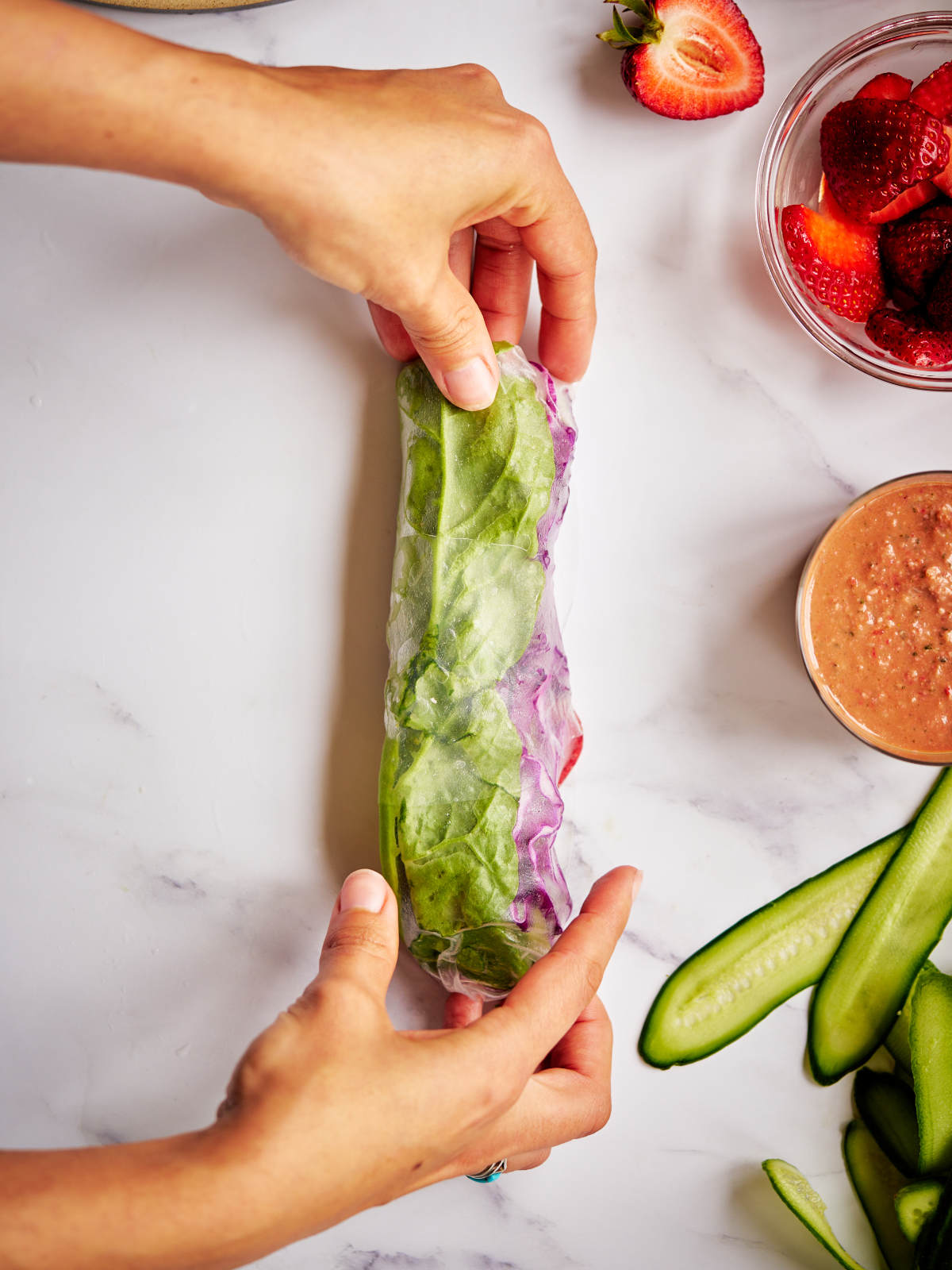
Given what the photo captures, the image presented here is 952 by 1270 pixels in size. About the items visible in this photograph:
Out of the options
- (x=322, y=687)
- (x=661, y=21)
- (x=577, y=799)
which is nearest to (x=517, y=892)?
(x=577, y=799)

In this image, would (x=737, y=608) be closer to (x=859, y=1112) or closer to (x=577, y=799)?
(x=577, y=799)

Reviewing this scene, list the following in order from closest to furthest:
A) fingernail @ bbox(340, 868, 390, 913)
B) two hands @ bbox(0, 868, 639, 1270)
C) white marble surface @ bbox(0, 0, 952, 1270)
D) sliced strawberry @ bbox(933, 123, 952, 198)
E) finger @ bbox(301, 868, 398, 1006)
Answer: two hands @ bbox(0, 868, 639, 1270) → finger @ bbox(301, 868, 398, 1006) → fingernail @ bbox(340, 868, 390, 913) → sliced strawberry @ bbox(933, 123, 952, 198) → white marble surface @ bbox(0, 0, 952, 1270)

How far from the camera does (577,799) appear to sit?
122 cm

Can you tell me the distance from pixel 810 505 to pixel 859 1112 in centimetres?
80

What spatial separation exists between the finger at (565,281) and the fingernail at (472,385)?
6.2 inches

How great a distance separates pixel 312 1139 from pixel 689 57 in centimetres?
122

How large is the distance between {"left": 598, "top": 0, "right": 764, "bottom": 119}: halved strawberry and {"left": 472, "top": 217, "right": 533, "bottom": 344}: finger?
0.82 ft

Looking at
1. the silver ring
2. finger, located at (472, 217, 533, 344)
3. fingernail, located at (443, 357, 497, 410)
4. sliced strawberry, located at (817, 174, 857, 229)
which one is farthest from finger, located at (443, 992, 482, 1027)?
sliced strawberry, located at (817, 174, 857, 229)

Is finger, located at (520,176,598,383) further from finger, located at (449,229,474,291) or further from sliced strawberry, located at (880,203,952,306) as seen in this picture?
sliced strawberry, located at (880,203,952,306)

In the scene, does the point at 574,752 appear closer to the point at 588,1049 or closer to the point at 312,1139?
the point at 588,1049

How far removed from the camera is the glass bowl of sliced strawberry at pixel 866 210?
108cm

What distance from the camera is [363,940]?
898 millimetres

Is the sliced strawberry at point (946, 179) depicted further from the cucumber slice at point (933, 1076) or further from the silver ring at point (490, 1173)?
the silver ring at point (490, 1173)

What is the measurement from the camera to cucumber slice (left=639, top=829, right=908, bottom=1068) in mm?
1213
